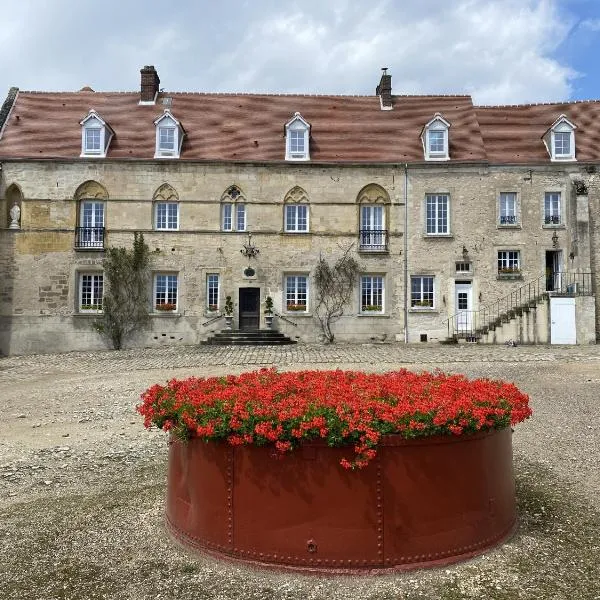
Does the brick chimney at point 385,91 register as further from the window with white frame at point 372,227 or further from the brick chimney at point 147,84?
the brick chimney at point 147,84

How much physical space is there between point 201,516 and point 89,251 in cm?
2217

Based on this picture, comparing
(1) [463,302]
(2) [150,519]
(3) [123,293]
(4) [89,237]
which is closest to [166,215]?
(4) [89,237]

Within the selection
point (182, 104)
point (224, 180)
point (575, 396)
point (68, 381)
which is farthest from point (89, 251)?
point (575, 396)

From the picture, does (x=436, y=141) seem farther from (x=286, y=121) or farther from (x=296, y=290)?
(x=296, y=290)

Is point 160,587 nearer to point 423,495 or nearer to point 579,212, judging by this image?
point 423,495

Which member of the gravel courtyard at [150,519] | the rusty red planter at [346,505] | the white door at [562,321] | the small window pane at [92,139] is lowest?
the gravel courtyard at [150,519]

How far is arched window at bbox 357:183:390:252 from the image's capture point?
83.0 ft

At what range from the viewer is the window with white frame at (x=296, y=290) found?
989 inches

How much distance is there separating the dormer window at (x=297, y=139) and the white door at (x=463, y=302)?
8.96 m

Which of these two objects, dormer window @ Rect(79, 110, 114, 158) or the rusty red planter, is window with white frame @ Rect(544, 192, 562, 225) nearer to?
dormer window @ Rect(79, 110, 114, 158)

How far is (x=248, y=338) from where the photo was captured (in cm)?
2392

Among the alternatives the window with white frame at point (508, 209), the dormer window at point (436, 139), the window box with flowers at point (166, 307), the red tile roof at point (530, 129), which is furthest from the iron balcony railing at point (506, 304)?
the window box with flowers at point (166, 307)

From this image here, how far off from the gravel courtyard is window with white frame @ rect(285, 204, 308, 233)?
13929mm

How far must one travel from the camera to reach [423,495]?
4203mm
